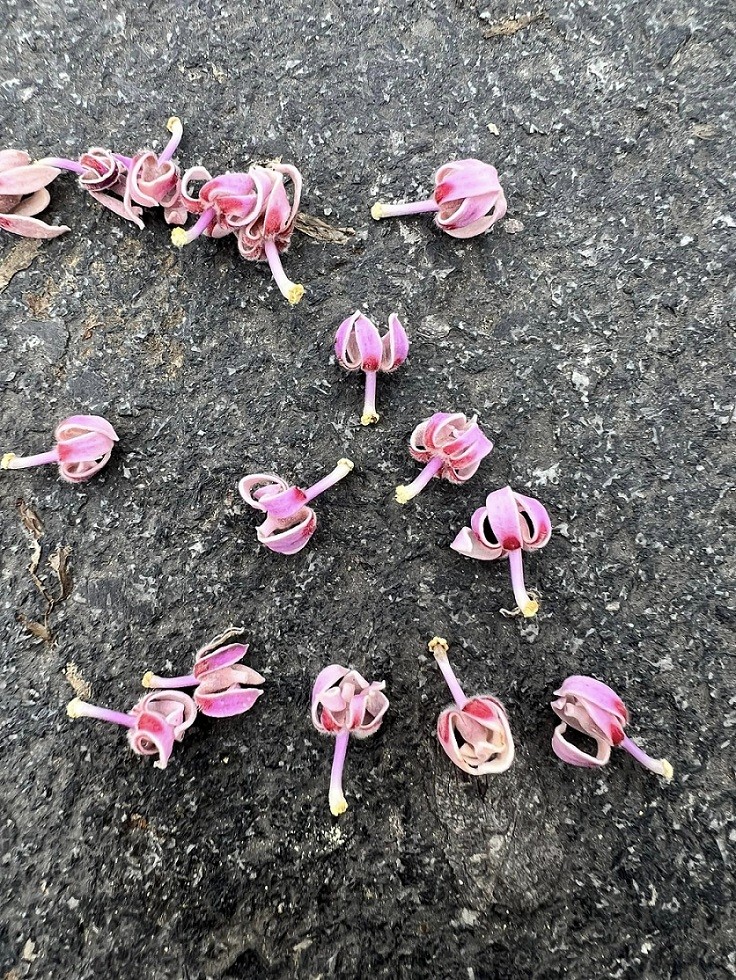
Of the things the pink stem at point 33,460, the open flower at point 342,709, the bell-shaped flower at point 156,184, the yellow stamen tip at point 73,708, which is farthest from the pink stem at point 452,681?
the bell-shaped flower at point 156,184

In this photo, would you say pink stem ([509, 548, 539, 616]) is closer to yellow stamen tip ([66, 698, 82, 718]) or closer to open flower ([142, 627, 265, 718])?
open flower ([142, 627, 265, 718])

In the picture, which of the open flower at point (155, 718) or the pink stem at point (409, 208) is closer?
the open flower at point (155, 718)

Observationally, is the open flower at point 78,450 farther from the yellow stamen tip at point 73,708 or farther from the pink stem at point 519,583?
the pink stem at point 519,583

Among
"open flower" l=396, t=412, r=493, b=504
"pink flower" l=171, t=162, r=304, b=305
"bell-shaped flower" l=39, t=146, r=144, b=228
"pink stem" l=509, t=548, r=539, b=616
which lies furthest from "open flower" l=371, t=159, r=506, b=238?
"pink stem" l=509, t=548, r=539, b=616

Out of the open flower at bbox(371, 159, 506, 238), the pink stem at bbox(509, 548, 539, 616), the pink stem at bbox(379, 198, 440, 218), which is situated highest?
the open flower at bbox(371, 159, 506, 238)

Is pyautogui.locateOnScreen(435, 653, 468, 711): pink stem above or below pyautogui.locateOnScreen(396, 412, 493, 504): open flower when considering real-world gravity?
below

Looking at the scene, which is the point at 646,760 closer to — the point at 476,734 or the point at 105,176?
the point at 476,734
